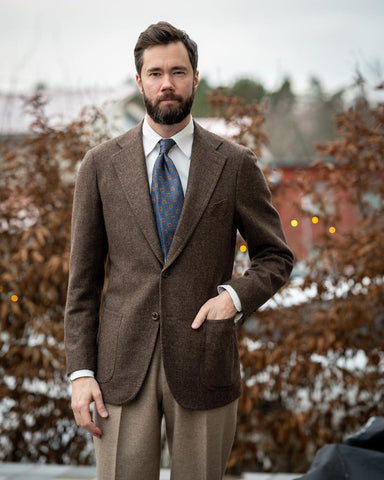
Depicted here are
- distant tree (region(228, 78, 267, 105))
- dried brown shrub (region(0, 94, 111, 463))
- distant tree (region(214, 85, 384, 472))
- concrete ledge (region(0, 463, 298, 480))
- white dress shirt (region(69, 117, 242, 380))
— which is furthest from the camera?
distant tree (region(228, 78, 267, 105))

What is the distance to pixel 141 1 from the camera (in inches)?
237

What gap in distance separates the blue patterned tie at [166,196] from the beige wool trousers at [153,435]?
30 cm

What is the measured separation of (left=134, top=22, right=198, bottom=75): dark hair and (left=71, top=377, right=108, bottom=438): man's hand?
828 millimetres

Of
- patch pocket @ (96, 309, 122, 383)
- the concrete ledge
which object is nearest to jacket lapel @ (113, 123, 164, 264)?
patch pocket @ (96, 309, 122, 383)

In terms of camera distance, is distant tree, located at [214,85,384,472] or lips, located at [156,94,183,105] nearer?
lips, located at [156,94,183,105]

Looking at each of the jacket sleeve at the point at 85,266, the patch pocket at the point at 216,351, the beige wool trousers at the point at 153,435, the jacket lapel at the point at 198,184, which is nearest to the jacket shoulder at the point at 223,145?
the jacket lapel at the point at 198,184

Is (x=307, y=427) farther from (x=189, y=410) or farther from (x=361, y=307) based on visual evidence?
(x=189, y=410)

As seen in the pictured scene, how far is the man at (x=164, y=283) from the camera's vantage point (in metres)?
1.71

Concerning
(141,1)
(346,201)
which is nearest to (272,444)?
(346,201)

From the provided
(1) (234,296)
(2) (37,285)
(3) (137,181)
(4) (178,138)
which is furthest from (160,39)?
(2) (37,285)

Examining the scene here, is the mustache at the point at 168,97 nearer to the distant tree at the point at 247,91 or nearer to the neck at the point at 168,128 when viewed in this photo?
the neck at the point at 168,128

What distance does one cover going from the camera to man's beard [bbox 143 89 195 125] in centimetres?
173

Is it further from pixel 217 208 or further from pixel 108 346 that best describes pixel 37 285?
pixel 217 208

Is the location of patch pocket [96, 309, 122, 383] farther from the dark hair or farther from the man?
the dark hair
